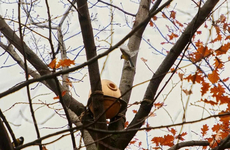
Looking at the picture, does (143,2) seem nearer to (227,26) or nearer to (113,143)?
(227,26)

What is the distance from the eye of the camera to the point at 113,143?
2.01 meters

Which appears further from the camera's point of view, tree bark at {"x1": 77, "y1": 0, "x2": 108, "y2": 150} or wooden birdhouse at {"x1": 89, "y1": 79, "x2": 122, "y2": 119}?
wooden birdhouse at {"x1": 89, "y1": 79, "x2": 122, "y2": 119}

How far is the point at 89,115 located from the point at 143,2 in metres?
1.45

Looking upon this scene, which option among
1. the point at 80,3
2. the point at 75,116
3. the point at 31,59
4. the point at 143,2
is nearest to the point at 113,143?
the point at 75,116

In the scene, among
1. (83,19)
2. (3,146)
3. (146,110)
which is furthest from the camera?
(146,110)

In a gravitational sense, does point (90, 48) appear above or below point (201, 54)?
above

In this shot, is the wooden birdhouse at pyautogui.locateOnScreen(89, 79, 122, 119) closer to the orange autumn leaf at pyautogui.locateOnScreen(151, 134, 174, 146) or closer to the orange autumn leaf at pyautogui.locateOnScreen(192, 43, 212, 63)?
the orange autumn leaf at pyautogui.locateOnScreen(151, 134, 174, 146)

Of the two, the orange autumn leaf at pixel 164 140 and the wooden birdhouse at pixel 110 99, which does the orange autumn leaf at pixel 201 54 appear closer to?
the wooden birdhouse at pixel 110 99

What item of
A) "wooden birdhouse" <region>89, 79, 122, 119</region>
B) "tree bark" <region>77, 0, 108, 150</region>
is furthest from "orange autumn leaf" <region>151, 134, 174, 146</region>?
"tree bark" <region>77, 0, 108, 150</region>

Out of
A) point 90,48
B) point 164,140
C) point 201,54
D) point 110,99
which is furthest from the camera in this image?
point 164,140

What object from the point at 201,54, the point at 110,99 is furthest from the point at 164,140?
the point at 201,54

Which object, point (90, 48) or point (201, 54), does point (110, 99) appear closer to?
point (90, 48)

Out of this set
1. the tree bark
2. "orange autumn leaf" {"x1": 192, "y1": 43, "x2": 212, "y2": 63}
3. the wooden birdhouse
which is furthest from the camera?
the wooden birdhouse

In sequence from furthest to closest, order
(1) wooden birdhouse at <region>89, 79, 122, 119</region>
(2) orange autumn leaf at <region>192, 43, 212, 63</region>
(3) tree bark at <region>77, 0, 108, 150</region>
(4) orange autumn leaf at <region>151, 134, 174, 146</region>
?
(4) orange autumn leaf at <region>151, 134, 174, 146</region> → (1) wooden birdhouse at <region>89, 79, 122, 119</region> → (3) tree bark at <region>77, 0, 108, 150</region> → (2) orange autumn leaf at <region>192, 43, 212, 63</region>
